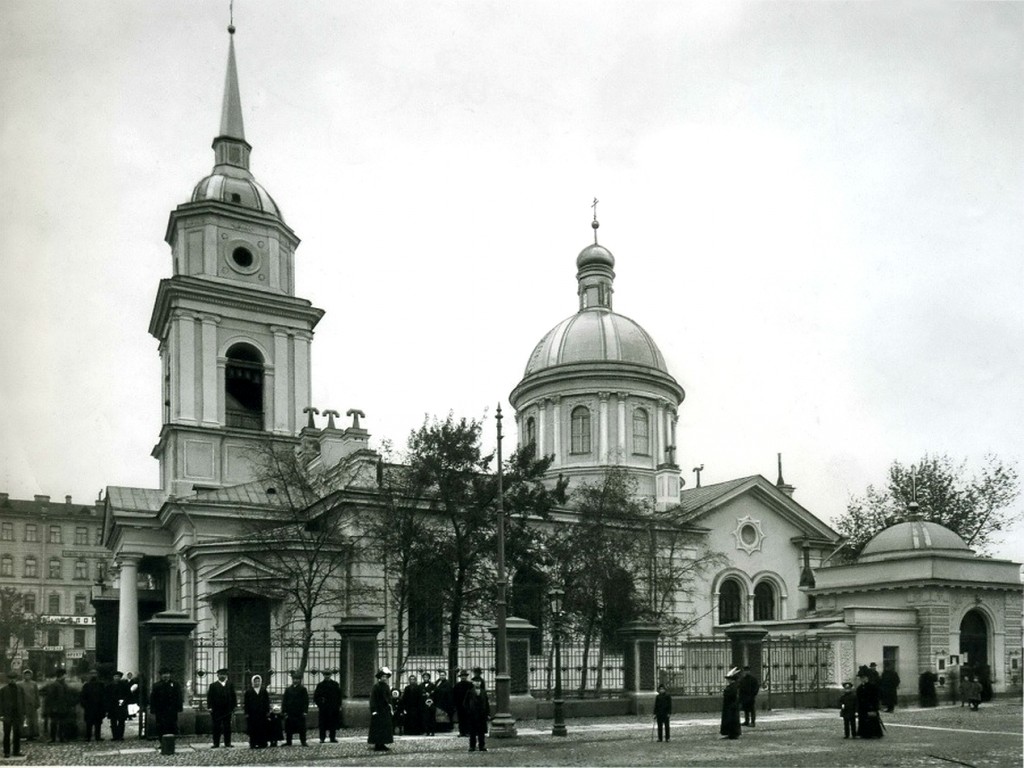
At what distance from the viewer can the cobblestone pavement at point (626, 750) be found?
→ 16781mm

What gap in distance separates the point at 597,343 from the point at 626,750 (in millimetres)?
34035

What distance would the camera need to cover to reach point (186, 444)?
3997 cm

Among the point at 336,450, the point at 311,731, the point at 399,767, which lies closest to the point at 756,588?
Answer: the point at 336,450

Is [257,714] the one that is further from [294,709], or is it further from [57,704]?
[57,704]

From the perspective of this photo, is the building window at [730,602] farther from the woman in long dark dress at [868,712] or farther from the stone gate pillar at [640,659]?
the woman in long dark dress at [868,712]

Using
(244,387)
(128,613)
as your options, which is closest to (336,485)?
(244,387)

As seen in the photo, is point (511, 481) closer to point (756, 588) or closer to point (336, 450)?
point (336, 450)

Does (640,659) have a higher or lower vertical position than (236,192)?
lower

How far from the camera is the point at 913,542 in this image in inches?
1487

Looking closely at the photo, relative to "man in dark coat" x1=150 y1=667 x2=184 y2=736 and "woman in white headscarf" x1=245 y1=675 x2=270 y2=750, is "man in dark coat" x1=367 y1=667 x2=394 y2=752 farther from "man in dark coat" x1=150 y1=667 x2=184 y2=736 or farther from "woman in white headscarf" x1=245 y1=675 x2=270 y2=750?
"man in dark coat" x1=150 y1=667 x2=184 y2=736

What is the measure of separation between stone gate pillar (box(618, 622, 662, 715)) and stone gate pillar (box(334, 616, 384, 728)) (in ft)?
23.5

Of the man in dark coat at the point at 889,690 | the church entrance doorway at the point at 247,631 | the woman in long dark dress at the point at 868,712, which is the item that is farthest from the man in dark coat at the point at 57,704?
the man in dark coat at the point at 889,690

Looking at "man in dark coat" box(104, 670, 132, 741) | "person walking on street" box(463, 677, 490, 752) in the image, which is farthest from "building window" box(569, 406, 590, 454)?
"person walking on street" box(463, 677, 490, 752)

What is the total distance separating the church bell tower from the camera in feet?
133
